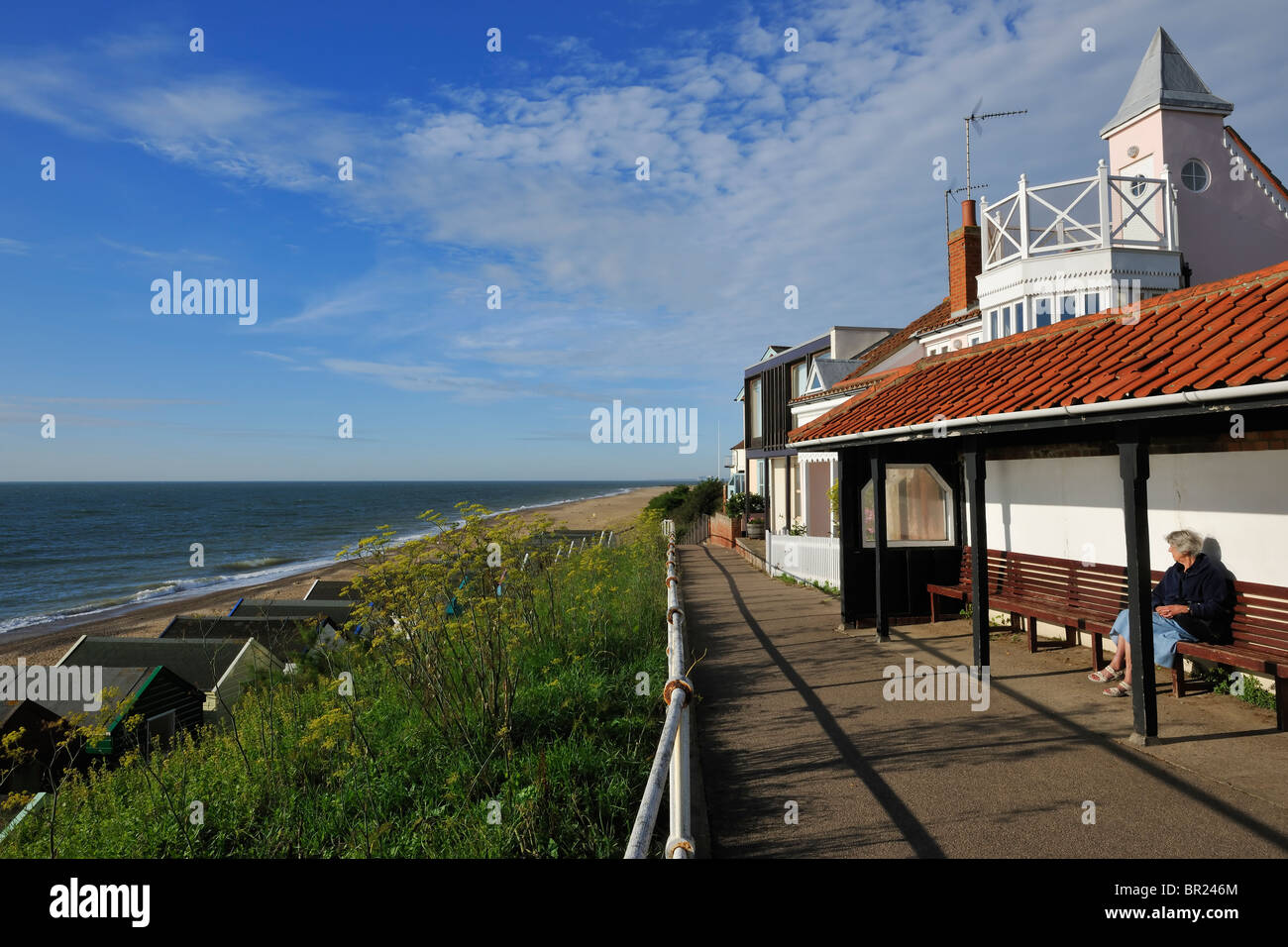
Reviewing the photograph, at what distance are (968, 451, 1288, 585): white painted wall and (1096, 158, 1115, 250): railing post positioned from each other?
213 inches

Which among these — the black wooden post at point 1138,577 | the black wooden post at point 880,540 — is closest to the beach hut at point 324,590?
the black wooden post at point 880,540

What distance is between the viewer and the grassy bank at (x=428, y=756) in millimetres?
4285

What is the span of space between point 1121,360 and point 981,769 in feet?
11.0

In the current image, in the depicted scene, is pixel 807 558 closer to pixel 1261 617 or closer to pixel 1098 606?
pixel 1098 606

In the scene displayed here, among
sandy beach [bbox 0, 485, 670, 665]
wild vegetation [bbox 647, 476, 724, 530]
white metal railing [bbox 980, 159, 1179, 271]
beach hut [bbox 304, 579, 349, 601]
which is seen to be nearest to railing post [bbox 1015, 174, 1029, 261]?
white metal railing [bbox 980, 159, 1179, 271]

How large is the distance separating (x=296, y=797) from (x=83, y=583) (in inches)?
1719

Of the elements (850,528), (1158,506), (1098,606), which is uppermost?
(1158,506)

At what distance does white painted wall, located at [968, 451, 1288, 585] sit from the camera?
612 cm

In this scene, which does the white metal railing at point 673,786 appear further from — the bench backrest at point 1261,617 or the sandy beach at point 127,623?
the sandy beach at point 127,623

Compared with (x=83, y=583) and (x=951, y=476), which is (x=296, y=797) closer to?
(x=951, y=476)

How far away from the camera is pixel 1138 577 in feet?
17.2

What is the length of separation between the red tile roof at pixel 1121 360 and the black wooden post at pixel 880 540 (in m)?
0.64
